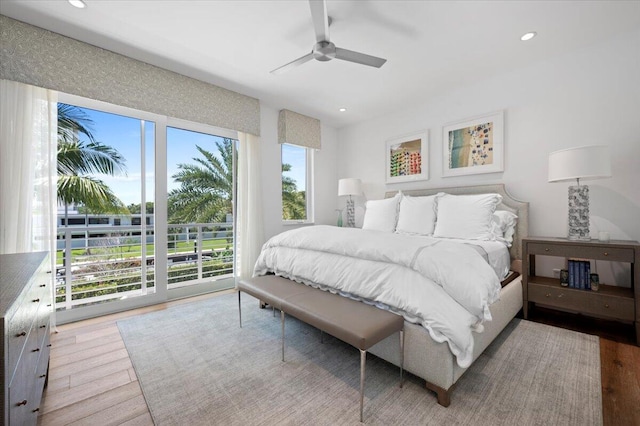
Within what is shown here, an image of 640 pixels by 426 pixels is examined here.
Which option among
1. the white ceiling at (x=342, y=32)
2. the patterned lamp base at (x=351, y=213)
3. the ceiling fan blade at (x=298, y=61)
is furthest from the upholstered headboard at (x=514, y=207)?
the ceiling fan blade at (x=298, y=61)

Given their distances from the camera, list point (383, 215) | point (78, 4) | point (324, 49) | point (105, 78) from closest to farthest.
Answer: point (78, 4)
point (324, 49)
point (105, 78)
point (383, 215)

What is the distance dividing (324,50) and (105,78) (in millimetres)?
2096

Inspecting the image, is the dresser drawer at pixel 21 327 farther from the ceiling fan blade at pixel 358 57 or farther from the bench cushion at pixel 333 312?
the ceiling fan blade at pixel 358 57

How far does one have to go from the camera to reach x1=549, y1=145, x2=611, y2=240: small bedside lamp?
7.15 feet

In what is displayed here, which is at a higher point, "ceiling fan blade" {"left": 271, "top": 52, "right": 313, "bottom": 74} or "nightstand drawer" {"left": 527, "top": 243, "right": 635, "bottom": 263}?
"ceiling fan blade" {"left": 271, "top": 52, "right": 313, "bottom": 74}

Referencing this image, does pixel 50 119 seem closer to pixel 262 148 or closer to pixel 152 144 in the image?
pixel 152 144

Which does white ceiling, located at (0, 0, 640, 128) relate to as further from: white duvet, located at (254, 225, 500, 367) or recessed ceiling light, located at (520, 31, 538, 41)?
white duvet, located at (254, 225, 500, 367)

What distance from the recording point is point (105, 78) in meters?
2.53

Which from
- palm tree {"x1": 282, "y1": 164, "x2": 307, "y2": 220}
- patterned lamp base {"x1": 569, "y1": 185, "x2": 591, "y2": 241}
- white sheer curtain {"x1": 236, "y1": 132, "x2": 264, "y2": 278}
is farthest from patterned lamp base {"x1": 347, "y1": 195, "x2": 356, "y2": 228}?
patterned lamp base {"x1": 569, "y1": 185, "x2": 591, "y2": 241}

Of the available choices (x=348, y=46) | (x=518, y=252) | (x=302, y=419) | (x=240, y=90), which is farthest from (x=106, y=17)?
(x=518, y=252)

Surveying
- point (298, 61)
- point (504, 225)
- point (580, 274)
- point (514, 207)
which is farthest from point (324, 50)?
Answer: point (580, 274)

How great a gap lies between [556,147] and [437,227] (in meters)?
1.42

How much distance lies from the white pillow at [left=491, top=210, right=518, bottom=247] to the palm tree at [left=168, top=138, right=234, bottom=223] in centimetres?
325

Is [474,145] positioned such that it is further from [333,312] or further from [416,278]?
[333,312]
